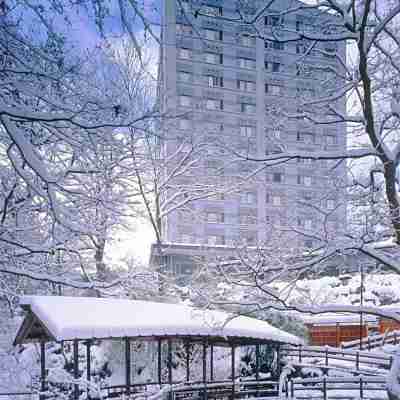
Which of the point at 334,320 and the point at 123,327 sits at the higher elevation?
the point at 123,327

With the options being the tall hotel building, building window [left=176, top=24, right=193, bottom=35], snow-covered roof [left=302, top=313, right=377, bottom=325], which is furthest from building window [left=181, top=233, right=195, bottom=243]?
building window [left=176, top=24, right=193, bottom=35]

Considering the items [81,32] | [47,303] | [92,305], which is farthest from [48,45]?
[92,305]

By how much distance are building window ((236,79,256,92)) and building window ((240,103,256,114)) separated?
1.30 meters

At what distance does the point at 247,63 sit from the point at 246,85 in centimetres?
180

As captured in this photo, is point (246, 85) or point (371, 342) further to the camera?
point (246, 85)

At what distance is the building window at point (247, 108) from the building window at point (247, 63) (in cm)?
320

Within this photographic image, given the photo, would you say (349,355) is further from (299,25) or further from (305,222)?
(299,25)

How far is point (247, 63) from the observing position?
1464 inches

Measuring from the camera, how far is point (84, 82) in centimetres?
555

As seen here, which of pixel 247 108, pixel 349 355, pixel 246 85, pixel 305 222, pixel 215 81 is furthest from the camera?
pixel 246 85

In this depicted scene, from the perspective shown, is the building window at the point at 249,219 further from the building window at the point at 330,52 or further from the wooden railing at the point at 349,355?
the wooden railing at the point at 349,355

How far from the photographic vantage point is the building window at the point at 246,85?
1451 inches

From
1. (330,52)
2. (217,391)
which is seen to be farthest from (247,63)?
(217,391)

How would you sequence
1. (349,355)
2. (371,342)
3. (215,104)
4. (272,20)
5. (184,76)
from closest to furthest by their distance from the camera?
(272,20) < (349,355) < (371,342) < (184,76) < (215,104)
